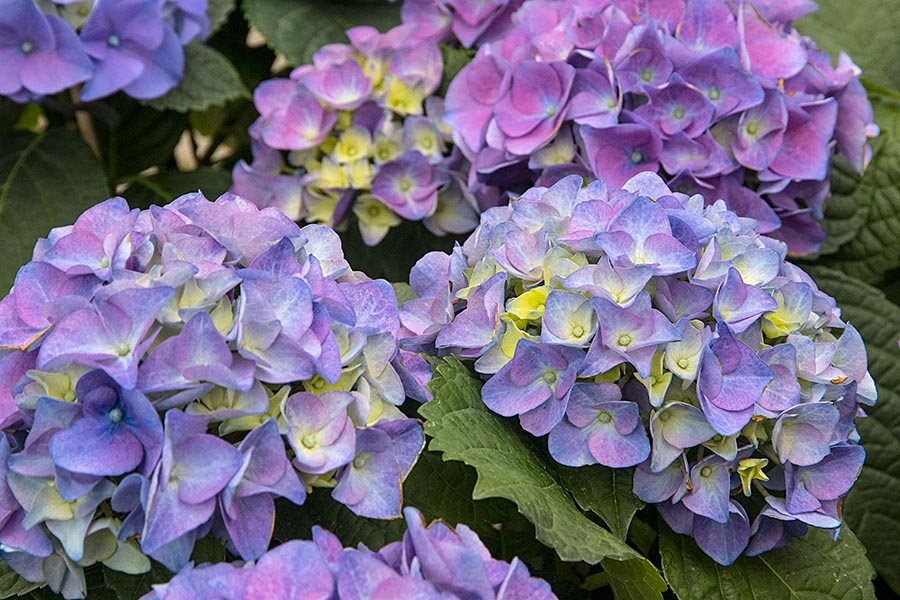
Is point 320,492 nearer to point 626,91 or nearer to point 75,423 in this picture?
point 75,423

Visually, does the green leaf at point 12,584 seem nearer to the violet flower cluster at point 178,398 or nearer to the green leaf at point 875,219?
the violet flower cluster at point 178,398

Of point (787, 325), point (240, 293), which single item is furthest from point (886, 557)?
point (240, 293)

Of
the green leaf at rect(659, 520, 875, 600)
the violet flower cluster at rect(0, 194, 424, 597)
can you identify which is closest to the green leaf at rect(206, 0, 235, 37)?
the violet flower cluster at rect(0, 194, 424, 597)

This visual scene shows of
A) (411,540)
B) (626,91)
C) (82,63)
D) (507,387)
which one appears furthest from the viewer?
(82,63)

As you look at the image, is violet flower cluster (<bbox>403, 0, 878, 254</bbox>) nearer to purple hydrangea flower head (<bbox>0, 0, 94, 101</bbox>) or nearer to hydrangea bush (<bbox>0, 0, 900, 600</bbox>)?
hydrangea bush (<bbox>0, 0, 900, 600</bbox>)

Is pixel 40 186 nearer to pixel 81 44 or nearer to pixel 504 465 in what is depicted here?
pixel 81 44

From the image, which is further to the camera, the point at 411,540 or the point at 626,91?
the point at 626,91
